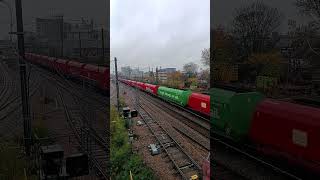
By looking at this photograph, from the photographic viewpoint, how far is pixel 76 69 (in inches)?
246

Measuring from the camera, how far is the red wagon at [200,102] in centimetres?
1464

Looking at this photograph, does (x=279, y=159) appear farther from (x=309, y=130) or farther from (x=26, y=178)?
(x=26, y=178)

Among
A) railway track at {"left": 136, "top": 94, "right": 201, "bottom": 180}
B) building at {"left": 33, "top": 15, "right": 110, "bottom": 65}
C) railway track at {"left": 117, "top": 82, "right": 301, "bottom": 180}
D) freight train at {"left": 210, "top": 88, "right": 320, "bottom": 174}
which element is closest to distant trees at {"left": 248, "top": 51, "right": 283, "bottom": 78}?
freight train at {"left": 210, "top": 88, "right": 320, "bottom": 174}

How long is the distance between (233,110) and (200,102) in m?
7.00

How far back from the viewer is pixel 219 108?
965 centimetres

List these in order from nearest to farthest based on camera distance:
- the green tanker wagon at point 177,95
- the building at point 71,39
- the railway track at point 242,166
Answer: the building at point 71,39
the railway track at point 242,166
the green tanker wagon at point 177,95

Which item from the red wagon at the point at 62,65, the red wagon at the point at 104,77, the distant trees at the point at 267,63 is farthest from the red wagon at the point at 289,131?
the red wagon at the point at 62,65

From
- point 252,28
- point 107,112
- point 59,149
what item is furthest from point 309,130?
point 59,149

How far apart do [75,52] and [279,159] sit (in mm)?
5137

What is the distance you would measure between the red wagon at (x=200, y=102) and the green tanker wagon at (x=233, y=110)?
4.36m

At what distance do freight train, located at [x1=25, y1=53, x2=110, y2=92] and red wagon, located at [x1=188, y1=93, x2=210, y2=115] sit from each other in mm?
8103

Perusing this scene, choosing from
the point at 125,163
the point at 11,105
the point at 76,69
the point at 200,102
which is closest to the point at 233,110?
the point at 125,163

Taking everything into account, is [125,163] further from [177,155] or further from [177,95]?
[177,95]

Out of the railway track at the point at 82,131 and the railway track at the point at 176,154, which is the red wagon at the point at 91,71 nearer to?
the railway track at the point at 82,131
